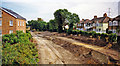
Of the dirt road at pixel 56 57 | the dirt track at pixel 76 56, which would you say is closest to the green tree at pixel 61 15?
the dirt track at pixel 76 56

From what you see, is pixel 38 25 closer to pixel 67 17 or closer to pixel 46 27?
pixel 46 27

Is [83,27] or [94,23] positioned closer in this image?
[94,23]

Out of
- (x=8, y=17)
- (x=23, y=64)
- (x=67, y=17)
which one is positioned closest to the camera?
(x=23, y=64)

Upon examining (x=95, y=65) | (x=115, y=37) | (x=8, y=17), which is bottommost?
(x=95, y=65)

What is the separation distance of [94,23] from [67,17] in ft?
57.0

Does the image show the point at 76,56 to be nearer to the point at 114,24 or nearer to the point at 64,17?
the point at 64,17

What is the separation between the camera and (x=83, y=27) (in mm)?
52188

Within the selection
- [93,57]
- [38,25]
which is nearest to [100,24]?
[93,57]

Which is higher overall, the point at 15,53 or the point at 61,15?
the point at 61,15

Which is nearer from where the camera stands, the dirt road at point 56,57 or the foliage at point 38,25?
the dirt road at point 56,57

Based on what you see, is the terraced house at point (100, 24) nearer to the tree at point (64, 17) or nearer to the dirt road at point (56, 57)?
the tree at point (64, 17)

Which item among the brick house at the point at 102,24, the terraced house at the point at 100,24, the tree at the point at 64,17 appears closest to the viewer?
the tree at the point at 64,17

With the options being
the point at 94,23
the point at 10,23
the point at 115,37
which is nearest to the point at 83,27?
the point at 94,23

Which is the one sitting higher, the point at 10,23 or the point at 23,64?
the point at 10,23
